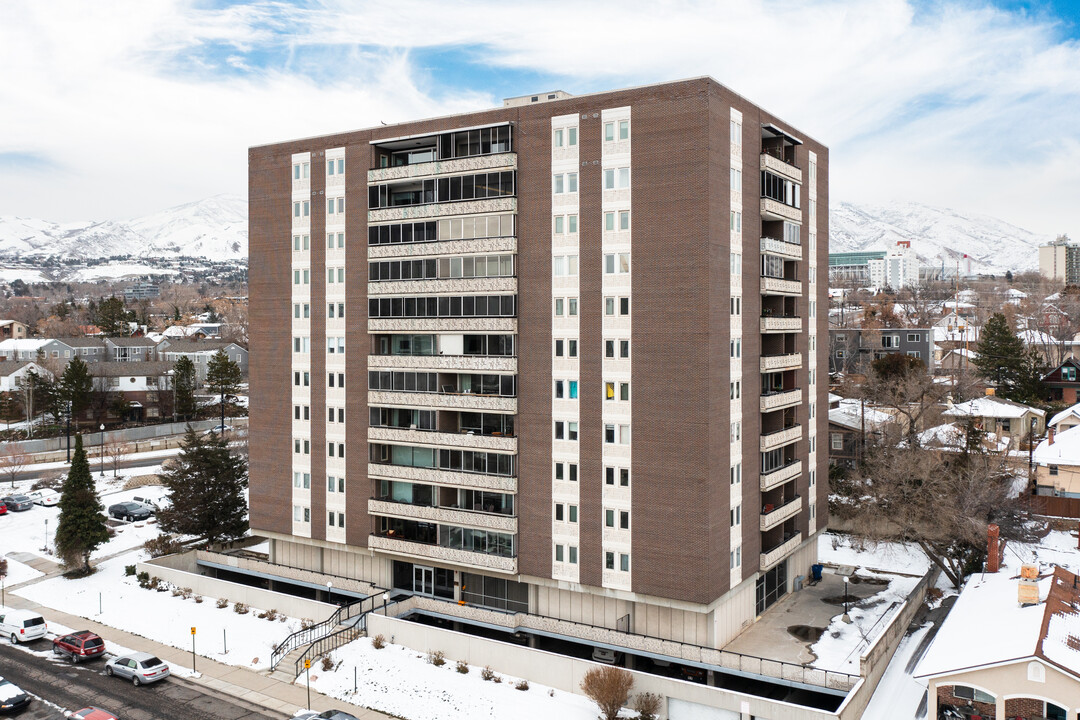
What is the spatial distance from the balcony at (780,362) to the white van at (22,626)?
46389 mm

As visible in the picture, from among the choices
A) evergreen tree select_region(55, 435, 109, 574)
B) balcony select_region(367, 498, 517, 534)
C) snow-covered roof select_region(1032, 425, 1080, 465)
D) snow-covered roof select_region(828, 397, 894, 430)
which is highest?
snow-covered roof select_region(828, 397, 894, 430)

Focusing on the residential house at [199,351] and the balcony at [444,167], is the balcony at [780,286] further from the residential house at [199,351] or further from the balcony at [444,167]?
the residential house at [199,351]

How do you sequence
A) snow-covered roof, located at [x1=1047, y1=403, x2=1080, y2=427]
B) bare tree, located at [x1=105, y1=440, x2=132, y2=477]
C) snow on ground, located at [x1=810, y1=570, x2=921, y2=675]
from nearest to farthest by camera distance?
1. snow on ground, located at [x1=810, y1=570, x2=921, y2=675]
2. snow-covered roof, located at [x1=1047, y1=403, x2=1080, y2=427]
3. bare tree, located at [x1=105, y1=440, x2=132, y2=477]

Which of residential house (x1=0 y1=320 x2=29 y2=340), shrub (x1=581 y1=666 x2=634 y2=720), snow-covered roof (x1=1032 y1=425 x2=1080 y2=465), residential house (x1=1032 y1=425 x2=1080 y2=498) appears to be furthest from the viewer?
residential house (x1=0 y1=320 x2=29 y2=340)

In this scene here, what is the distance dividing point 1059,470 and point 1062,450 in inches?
90.4

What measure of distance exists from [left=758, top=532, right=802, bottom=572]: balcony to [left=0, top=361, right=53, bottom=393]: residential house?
109 m

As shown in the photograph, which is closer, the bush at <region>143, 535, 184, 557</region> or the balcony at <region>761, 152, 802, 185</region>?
the balcony at <region>761, 152, 802, 185</region>

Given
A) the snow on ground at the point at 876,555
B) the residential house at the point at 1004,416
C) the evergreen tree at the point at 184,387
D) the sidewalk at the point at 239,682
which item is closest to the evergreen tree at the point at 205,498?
the sidewalk at the point at 239,682

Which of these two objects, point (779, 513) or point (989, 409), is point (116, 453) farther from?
point (989, 409)

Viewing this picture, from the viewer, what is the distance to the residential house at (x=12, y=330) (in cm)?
18175

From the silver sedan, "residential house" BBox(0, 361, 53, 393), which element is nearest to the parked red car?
the silver sedan

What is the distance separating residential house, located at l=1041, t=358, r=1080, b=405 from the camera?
323 feet

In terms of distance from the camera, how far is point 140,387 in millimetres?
119500

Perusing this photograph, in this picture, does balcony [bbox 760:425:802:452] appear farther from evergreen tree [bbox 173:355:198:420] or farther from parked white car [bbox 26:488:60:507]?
evergreen tree [bbox 173:355:198:420]
